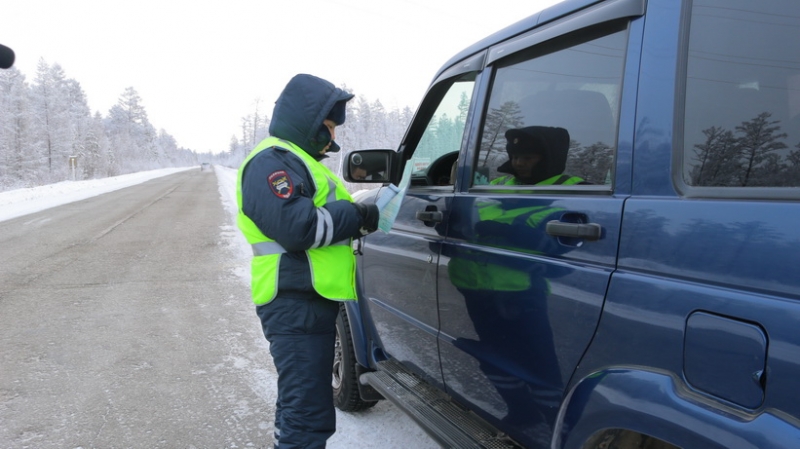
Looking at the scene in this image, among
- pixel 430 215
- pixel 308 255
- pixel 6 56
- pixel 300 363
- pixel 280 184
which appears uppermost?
pixel 6 56

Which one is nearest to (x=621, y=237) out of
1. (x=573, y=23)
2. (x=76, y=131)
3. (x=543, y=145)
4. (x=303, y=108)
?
(x=543, y=145)

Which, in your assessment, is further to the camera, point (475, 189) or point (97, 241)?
point (97, 241)

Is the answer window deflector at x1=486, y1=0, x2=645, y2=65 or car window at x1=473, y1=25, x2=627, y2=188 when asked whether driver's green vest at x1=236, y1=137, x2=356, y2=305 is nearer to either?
car window at x1=473, y1=25, x2=627, y2=188

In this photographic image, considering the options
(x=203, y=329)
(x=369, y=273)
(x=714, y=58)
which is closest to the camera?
(x=714, y=58)

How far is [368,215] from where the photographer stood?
2055 mm

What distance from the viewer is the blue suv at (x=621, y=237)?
1025 millimetres

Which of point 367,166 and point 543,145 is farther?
point 367,166

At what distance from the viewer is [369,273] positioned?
2850 millimetres

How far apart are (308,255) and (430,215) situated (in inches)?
23.1

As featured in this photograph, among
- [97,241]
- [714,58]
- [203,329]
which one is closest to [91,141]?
[97,241]

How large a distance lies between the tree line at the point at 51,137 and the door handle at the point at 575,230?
39.1 metres

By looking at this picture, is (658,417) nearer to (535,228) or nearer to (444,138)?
(535,228)

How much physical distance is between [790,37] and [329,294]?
1.67 meters

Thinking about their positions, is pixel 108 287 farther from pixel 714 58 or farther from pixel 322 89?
pixel 714 58
